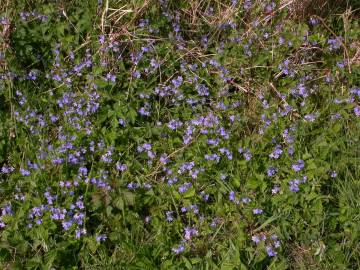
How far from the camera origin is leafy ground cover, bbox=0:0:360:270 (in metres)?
3.33

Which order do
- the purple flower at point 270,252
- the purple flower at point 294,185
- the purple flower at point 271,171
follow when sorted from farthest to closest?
the purple flower at point 271,171, the purple flower at point 294,185, the purple flower at point 270,252

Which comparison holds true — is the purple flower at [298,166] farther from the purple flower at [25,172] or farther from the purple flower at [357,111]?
the purple flower at [25,172]

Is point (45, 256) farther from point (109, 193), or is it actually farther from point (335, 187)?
point (335, 187)

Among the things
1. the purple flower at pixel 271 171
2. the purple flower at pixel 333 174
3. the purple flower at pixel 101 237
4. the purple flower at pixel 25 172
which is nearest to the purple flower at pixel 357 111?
the purple flower at pixel 333 174

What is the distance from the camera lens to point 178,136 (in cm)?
388

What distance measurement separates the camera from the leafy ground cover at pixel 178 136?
131 inches

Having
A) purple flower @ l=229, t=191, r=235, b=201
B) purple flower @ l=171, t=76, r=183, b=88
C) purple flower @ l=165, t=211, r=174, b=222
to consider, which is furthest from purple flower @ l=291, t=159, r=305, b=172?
purple flower @ l=171, t=76, r=183, b=88

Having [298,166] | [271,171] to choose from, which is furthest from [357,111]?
[271,171]

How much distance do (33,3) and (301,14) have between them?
2154 mm

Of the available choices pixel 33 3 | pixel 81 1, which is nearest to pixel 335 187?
pixel 81 1

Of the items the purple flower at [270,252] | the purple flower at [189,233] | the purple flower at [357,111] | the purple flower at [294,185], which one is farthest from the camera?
the purple flower at [357,111]

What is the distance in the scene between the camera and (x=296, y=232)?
3459 millimetres

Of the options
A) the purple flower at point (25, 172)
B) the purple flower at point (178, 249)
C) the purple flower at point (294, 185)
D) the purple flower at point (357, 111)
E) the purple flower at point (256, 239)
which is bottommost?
the purple flower at point (256, 239)

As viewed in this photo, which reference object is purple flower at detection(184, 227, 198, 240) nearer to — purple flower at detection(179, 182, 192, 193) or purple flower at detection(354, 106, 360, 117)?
purple flower at detection(179, 182, 192, 193)
